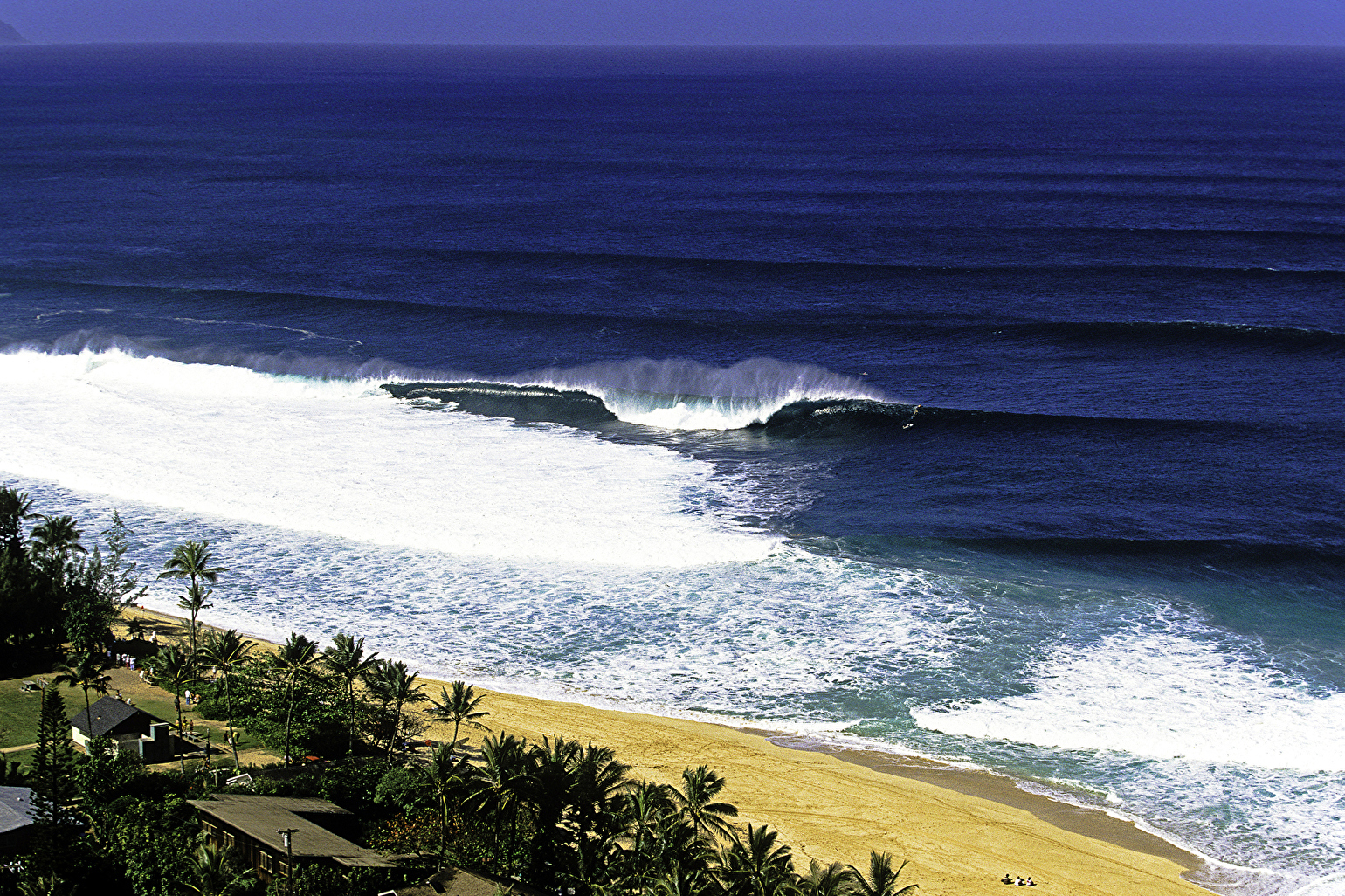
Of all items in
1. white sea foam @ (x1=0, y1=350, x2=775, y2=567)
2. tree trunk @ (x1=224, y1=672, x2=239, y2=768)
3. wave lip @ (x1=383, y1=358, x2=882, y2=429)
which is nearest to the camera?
tree trunk @ (x1=224, y1=672, x2=239, y2=768)

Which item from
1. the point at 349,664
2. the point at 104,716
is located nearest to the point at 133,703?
the point at 104,716

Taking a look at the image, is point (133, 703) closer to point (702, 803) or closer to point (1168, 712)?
point (702, 803)

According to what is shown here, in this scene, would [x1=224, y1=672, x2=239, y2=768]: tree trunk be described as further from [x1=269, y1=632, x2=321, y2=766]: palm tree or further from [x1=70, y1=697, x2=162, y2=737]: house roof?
[x1=70, y1=697, x2=162, y2=737]: house roof

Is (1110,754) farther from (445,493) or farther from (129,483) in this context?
(129,483)

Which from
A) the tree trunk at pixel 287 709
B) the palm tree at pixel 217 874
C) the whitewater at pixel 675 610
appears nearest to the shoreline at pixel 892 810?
the whitewater at pixel 675 610

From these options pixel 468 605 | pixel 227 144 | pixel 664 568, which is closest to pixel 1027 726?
pixel 664 568

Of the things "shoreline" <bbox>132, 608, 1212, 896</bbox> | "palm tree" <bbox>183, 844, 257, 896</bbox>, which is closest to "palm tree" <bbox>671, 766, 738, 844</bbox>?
"shoreline" <bbox>132, 608, 1212, 896</bbox>
